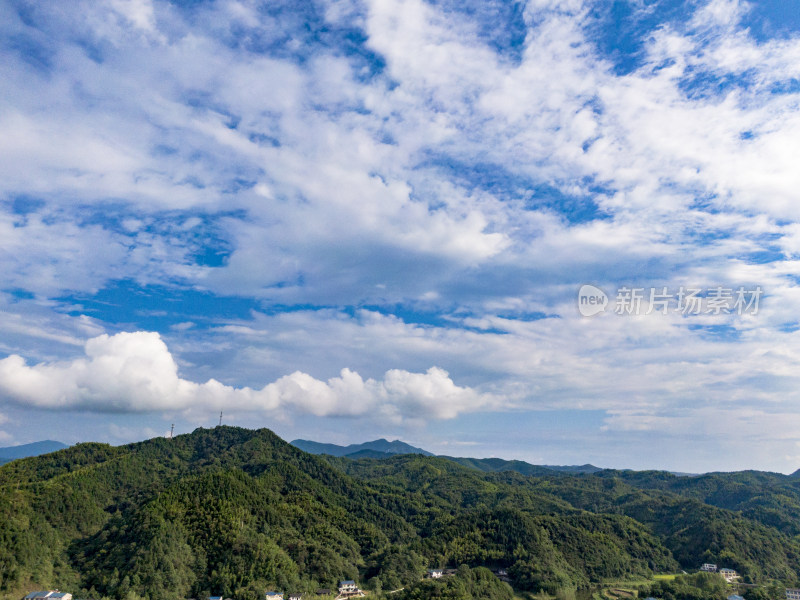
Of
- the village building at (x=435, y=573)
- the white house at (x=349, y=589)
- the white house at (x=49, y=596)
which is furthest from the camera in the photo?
the village building at (x=435, y=573)

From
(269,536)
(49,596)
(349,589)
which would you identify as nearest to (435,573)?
(349,589)

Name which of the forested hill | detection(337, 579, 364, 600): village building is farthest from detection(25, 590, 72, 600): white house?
detection(337, 579, 364, 600): village building

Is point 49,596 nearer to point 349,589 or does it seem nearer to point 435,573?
point 349,589

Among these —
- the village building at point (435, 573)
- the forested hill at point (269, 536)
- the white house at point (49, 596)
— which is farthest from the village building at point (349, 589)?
the white house at point (49, 596)

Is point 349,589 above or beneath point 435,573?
beneath

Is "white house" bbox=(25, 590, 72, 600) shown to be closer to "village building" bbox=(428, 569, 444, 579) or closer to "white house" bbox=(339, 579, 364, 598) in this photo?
"white house" bbox=(339, 579, 364, 598)

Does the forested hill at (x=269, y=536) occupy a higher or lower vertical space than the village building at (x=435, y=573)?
higher

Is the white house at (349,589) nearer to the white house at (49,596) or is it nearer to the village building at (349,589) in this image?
the village building at (349,589)

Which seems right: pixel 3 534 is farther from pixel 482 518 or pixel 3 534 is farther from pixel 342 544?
pixel 482 518
